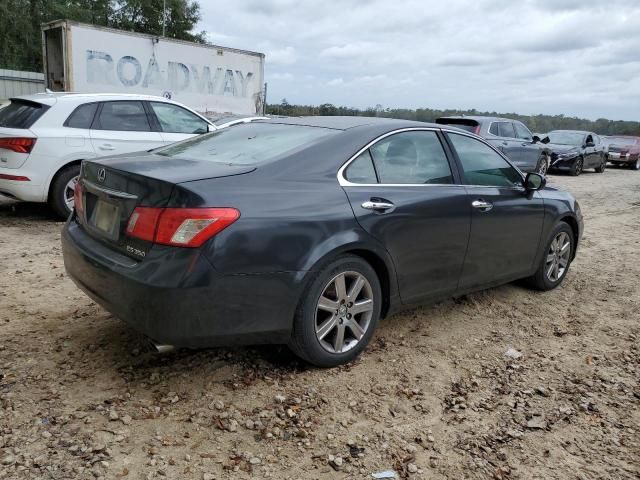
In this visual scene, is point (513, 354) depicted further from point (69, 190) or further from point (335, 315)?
point (69, 190)

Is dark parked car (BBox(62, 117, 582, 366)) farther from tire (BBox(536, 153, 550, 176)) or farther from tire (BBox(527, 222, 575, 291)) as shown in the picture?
tire (BBox(536, 153, 550, 176))

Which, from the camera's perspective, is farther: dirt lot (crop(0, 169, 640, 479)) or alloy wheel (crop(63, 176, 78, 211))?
alloy wheel (crop(63, 176, 78, 211))

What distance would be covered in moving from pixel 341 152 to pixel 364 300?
91cm

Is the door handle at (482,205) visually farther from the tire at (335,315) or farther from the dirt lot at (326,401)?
the tire at (335,315)

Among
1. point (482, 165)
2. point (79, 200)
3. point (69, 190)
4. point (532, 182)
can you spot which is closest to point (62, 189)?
point (69, 190)

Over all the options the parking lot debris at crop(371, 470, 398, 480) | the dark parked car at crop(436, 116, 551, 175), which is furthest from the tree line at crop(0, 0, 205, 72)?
the parking lot debris at crop(371, 470, 398, 480)

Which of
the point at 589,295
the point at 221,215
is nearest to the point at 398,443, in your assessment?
the point at 221,215

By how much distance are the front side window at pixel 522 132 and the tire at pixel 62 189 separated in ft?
38.2

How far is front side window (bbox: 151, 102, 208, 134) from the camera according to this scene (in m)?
7.61

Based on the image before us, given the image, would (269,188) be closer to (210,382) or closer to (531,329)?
(210,382)

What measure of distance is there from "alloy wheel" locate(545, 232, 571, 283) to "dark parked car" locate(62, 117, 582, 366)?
892 mm

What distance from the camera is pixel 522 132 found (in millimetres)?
15109

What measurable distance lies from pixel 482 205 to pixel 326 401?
1.93m

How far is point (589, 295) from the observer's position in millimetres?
5180
